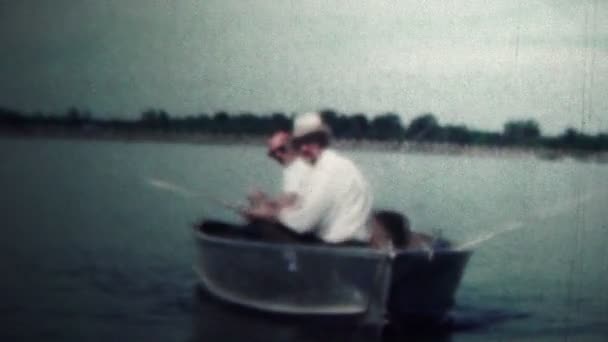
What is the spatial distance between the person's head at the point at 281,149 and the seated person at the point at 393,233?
341 millimetres

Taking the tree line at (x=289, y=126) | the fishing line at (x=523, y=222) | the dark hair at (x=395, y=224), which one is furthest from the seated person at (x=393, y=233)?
the tree line at (x=289, y=126)

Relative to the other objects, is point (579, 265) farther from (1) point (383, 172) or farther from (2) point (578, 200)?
(1) point (383, 172)

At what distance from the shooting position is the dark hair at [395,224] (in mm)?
2992

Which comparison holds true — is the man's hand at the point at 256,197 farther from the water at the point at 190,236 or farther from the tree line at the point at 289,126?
the tree line at the point at 289,126

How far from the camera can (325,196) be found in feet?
9.59

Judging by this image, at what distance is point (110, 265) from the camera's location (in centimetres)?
299

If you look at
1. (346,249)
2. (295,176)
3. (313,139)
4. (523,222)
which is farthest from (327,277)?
(523,222)

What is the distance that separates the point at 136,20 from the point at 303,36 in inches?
21.6

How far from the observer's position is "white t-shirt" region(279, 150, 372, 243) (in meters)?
2.92

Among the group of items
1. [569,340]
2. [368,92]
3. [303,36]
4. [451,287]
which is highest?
[303,36]

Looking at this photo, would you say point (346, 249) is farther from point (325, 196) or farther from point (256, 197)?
point (256, 197)

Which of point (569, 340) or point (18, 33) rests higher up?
point (18, 33)

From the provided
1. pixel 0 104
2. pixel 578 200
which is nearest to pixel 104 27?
pixel 0 104

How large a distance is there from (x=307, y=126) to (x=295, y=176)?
0.56ft
